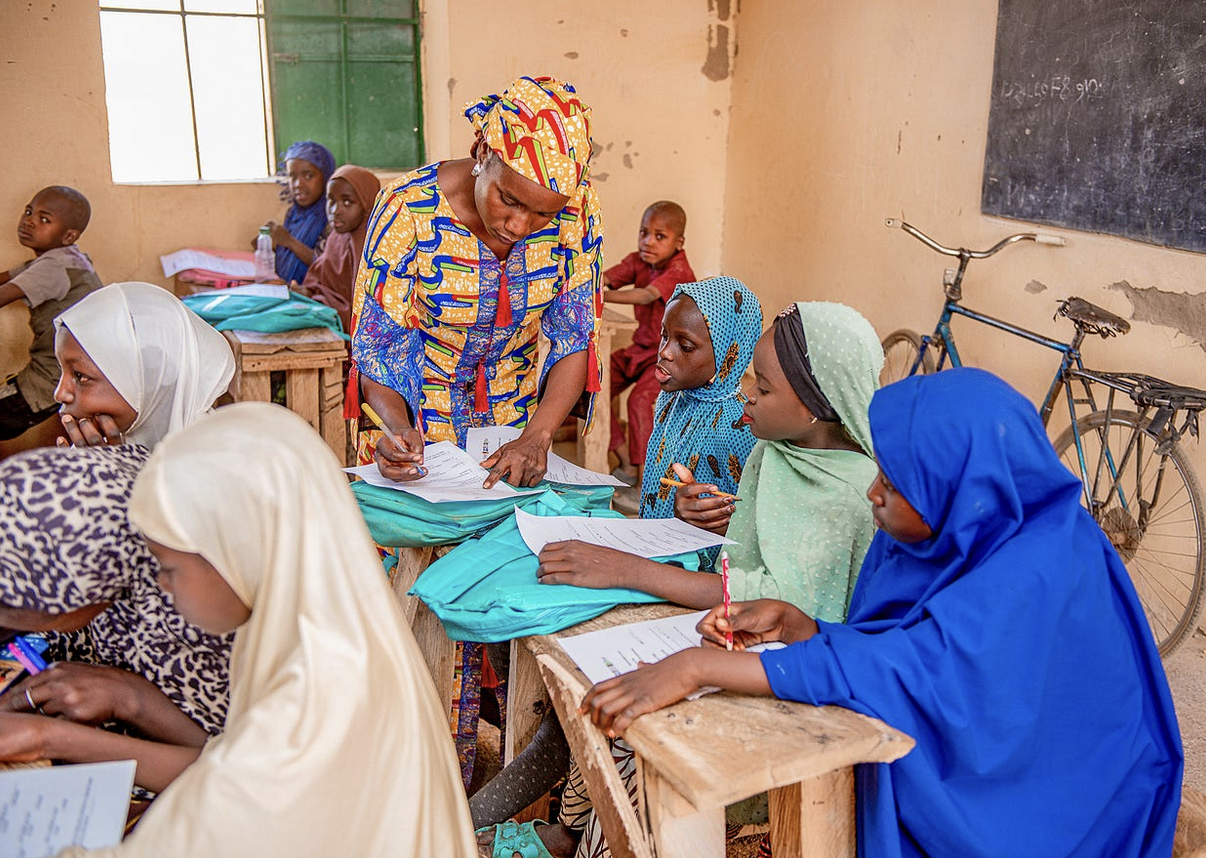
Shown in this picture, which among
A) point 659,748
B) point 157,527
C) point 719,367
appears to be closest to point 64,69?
point 719,367

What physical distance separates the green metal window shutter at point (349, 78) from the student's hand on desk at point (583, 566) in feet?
15.0

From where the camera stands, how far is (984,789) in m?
1.53

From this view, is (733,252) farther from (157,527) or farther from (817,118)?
(157,527)

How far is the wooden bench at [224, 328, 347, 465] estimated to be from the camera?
4.23 metres

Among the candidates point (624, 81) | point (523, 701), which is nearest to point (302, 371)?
point (523, 701)

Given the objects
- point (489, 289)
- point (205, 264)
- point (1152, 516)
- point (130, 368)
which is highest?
point (489, 289)

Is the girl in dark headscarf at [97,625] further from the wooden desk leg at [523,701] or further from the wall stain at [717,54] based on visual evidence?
the wall stain at [717,54]

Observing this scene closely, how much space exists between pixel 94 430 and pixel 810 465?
55.8 inches

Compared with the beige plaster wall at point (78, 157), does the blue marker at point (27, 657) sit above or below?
below

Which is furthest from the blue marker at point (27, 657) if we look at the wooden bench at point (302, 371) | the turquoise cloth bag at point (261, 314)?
the turquoise cloth bag at point (261, 314)

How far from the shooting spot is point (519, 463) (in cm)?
234

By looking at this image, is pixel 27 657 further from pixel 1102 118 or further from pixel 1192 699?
pixel 1102 118

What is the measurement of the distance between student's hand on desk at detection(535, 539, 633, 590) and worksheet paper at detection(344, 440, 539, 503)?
33cm

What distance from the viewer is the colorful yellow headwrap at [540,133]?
2250 millimetres
